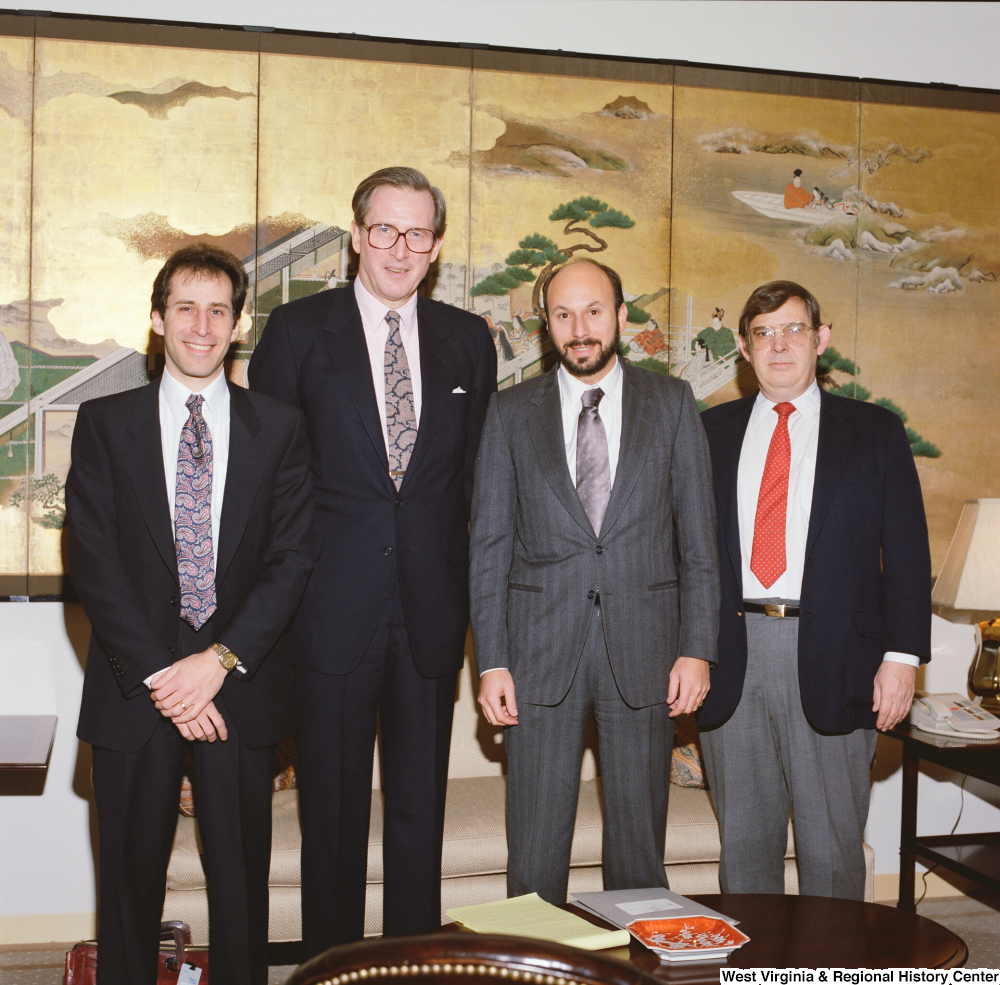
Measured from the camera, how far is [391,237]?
2.51 metres

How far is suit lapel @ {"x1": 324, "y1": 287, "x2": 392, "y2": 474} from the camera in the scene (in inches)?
95.7

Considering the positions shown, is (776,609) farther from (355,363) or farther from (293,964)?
(293,964)

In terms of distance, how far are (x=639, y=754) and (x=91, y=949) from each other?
59.6 inches

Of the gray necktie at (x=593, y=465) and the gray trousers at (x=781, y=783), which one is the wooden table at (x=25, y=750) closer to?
the gray necktie at (x=593, y=465)

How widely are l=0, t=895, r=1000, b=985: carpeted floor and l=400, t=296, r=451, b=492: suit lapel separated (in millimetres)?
1695

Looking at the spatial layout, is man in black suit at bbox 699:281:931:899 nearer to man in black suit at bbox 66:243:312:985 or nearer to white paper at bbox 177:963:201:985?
man in black suit at bbox 66:243:312:985

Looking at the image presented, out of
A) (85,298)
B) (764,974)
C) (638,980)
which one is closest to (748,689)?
(764,974)

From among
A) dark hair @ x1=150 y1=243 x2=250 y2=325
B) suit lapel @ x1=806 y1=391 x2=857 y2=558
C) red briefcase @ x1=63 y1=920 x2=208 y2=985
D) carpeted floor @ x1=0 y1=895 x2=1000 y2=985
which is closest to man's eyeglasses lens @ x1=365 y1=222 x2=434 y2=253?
dark hair @ x1=150 y1=243 x2=250 y2=325

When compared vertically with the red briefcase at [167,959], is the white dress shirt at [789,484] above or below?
above

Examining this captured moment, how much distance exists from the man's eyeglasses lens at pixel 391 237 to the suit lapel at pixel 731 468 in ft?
3.19

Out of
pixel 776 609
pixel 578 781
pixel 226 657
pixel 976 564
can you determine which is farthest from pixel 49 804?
pixel 976 564

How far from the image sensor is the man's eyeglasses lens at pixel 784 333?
8.77 feet

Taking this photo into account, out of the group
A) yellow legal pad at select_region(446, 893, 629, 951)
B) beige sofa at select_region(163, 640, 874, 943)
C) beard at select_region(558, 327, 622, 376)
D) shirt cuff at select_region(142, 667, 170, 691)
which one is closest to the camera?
yellow legal pad at select_region(446, 893, 629, 951)


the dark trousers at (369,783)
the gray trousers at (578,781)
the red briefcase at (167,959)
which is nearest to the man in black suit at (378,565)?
the dark trousers at (369,783)
